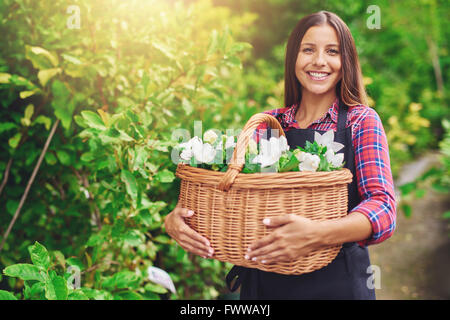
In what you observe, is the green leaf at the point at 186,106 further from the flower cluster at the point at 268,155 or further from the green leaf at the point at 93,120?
the flower cluster at the point at 268,155

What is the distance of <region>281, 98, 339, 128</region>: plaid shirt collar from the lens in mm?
1325

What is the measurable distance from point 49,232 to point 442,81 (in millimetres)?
11364

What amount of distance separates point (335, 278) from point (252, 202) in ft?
1.37


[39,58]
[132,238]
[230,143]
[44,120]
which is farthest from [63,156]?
[230,143]

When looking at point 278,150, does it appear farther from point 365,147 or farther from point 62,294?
point 62,294

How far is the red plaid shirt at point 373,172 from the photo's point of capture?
1047 millimetres

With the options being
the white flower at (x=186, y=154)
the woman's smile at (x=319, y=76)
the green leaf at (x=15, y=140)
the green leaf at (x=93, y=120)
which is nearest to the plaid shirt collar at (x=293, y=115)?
the woman's smile at (x=319, y=76)

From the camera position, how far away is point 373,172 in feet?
3.68

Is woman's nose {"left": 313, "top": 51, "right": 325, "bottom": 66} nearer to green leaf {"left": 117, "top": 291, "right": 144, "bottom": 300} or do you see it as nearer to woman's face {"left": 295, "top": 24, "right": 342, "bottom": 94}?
woman's face {"left": 295, "top": 24, "right": 342, "bottom": 94}

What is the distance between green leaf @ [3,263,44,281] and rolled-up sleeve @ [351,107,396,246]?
988mm
